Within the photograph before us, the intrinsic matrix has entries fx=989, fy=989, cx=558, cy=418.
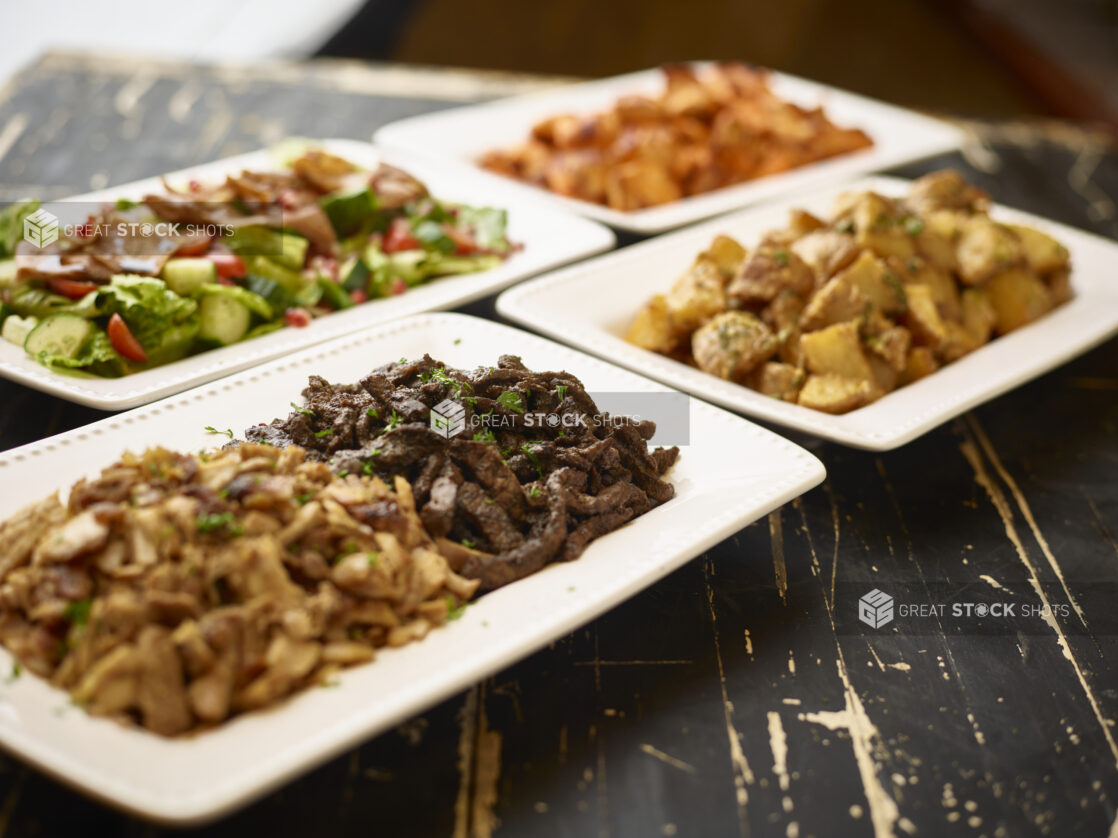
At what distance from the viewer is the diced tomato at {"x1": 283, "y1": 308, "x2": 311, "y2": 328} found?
2793mm

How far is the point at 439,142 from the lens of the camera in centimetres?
416

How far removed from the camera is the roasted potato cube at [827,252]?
2.86 meters

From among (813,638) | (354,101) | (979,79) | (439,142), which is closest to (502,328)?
(813,638)

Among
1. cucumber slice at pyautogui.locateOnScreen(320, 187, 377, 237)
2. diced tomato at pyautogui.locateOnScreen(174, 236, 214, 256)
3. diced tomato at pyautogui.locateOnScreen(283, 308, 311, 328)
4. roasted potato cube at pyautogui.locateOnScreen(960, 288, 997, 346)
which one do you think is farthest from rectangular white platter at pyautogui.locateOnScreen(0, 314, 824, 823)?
roasted potato cube at pyautogui.locateOnScreen(960, 288, 997, 346)

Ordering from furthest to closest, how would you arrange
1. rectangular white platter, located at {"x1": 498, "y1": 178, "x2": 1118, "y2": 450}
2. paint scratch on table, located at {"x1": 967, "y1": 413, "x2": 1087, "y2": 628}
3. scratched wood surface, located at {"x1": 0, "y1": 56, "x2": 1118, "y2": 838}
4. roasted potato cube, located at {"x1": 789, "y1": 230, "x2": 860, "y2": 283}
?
roasted potato cube, located at {"x1": 789, "y1": 230, "x2": 860, "y2": 283} → rectangular white platter, located at {"x1": 498, "y1": 178, "x2": 1118, "y2": 450} → paint scratch on table, located at {"x1": 967, "y1": 413, "x2": 1087, "y2": 628} → scratched wood surface, located at {"x1": 0, "y1": 56, "x2": 1118, "y2": 838}

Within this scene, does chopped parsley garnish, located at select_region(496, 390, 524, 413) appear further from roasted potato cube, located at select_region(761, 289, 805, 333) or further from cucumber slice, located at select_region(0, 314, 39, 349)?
cucumber slice, located at select_region(0, 314, 39, 349)

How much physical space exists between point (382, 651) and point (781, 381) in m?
1.39

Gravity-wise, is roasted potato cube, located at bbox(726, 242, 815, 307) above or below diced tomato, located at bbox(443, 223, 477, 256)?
above

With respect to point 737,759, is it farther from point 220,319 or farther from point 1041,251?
point 1041,251

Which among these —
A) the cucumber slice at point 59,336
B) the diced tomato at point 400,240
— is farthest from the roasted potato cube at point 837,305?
the cucumber slice at point 59,336

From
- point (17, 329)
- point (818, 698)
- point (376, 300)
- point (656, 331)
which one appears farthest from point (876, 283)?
point (17, 329)

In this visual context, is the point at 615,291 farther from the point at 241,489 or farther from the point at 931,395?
the point at 241,489

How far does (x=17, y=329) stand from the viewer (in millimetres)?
2535

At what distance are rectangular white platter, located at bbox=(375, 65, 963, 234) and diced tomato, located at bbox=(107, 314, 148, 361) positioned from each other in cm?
163
